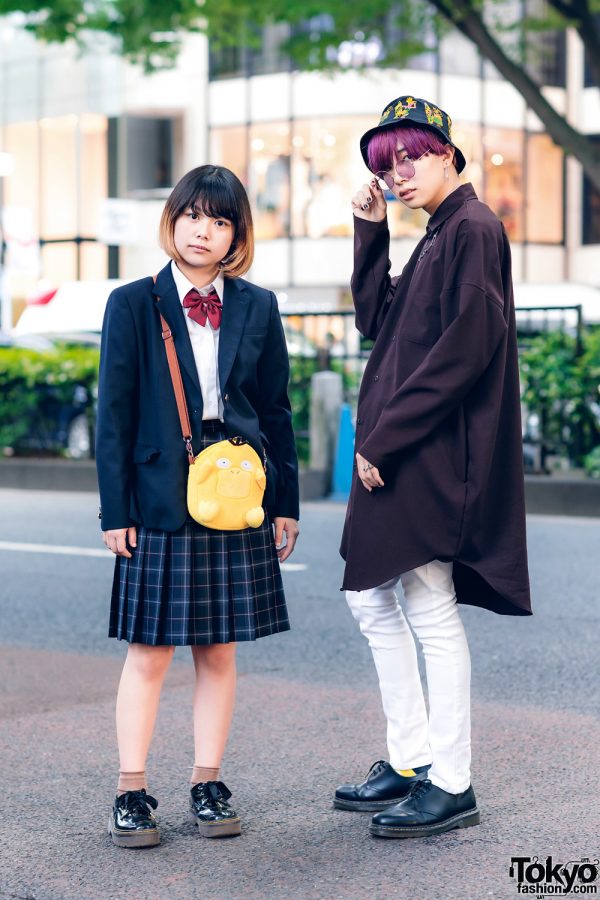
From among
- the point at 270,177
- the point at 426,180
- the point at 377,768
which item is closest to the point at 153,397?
the point at 426,180

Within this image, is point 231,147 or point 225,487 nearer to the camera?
point 225,487

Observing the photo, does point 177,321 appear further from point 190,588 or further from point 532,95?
point 532,95

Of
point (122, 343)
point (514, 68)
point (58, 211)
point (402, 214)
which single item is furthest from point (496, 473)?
point (58, 211)

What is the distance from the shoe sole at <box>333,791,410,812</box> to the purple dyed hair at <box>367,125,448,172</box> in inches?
67.9

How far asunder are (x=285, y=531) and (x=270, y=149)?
99.5 ft

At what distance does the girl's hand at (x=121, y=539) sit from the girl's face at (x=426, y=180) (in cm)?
114

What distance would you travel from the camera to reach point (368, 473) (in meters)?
3.63

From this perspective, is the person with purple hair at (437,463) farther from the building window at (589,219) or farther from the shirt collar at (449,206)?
the building window at (589,219)

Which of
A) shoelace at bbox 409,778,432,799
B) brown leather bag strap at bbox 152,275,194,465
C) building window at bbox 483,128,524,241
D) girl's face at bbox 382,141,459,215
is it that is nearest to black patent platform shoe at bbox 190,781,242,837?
shoelace at bbox 409,778,432,799

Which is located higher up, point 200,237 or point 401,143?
point 401,143

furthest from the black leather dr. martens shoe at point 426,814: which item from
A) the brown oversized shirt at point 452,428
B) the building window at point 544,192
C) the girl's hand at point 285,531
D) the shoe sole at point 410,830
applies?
the building window at point 544,192

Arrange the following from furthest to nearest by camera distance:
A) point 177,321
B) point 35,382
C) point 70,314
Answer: point 70,314 → point 35,382 → point 177,321
